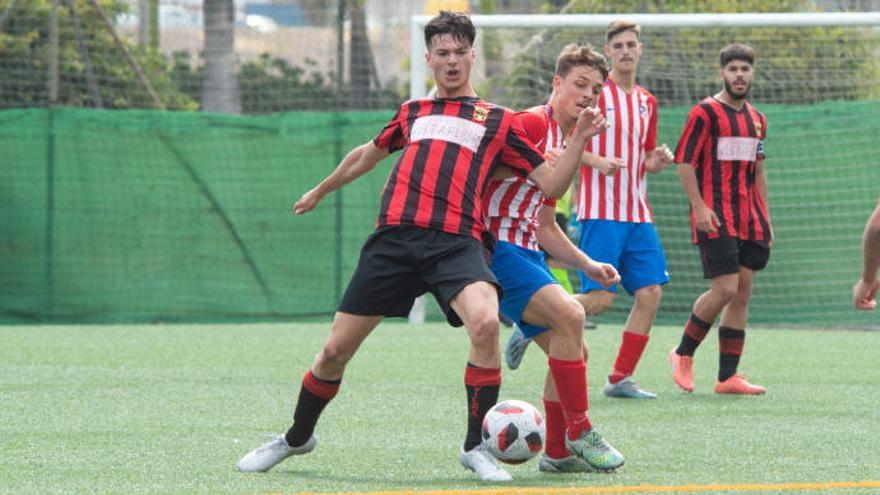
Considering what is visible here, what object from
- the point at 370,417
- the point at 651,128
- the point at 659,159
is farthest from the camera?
the point at 651,128

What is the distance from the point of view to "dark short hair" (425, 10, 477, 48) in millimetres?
6023

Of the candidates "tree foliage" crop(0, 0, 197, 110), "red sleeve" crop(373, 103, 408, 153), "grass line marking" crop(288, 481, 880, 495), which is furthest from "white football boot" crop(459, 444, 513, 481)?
"tree foliage" crop(0, 0, 197, 110)

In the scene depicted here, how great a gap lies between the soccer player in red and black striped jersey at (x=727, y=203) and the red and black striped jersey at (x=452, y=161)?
3.30 meters

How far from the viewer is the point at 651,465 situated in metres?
6.21

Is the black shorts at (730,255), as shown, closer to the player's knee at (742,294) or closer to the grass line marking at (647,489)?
the player's knee at (742,294)

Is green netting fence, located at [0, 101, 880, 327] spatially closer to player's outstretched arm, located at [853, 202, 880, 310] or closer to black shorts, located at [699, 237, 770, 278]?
black shorts, located at [699, 237, 770, 278]

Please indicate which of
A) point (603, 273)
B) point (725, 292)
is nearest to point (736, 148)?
point (725, 292)

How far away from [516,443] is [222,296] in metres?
9.80

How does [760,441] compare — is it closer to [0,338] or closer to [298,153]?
[0,338]

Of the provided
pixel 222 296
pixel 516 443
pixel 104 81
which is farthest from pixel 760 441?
pixel 104 81

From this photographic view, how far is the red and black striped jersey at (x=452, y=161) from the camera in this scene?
5938 millimetres

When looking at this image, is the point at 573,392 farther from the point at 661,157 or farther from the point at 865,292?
the point at 661,157

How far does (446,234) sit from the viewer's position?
19.4 ft

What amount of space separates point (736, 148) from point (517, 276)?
3.52 metres
